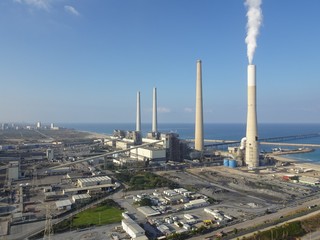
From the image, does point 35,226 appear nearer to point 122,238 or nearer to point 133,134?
point 122,238

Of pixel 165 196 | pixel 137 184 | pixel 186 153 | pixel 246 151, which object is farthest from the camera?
pixel 186 153

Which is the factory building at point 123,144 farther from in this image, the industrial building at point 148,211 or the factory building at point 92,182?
the industrial building at point 148,211

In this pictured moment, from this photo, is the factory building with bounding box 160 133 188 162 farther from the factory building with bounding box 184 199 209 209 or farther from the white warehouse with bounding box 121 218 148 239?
the white warehouse with bounding box 121 218 148 239

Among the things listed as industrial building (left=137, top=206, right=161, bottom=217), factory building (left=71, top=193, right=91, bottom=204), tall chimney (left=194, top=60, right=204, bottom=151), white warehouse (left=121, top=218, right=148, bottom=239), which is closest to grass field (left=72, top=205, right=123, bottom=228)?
industrial building (left=137, top=206, right=161, bottom=217)

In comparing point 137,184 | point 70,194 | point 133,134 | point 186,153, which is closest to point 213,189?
point 137,184

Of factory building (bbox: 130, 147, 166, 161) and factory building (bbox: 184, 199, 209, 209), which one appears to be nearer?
factory building (bbox: 184, 199, 209, 209)

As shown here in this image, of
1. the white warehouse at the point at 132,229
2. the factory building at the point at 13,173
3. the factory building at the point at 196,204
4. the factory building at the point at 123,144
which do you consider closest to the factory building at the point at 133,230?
the white warehouse at the point at 132,229

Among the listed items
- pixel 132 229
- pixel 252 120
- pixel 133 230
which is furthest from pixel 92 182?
pixel 252 120

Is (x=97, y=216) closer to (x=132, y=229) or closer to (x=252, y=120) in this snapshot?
(x=132, y=229)
